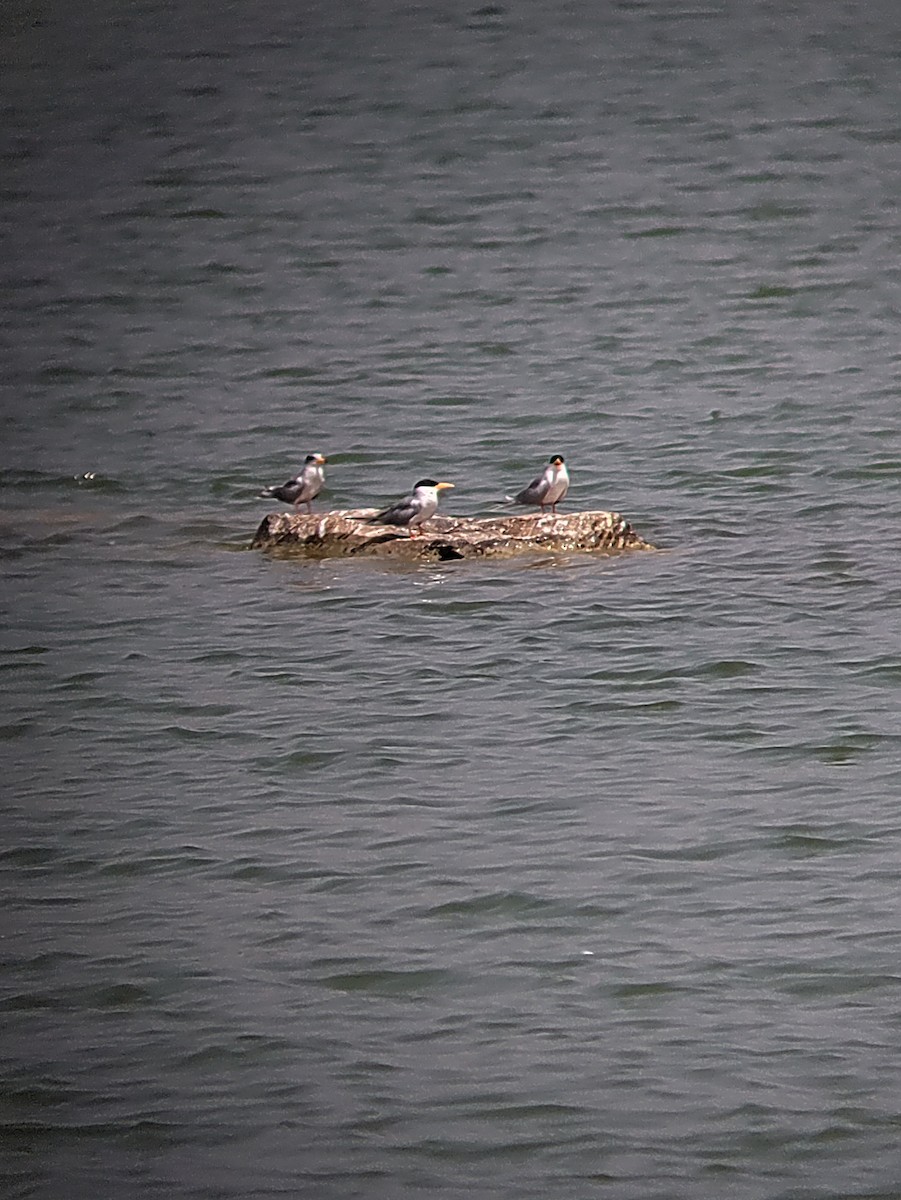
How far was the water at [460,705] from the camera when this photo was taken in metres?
6.26

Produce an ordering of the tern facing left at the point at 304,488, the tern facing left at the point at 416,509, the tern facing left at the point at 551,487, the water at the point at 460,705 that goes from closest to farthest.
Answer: the water at the point at 460,705, the tern facing left at the point at 416,509, the tern facing left at the point at 551,487, the tern facing left at the point at 304,488

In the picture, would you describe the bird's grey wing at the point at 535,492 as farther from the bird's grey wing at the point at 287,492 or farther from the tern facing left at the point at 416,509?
the bird's grey wing at the point at 287,492

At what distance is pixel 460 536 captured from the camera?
13.2 meters

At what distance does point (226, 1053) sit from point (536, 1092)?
109cm

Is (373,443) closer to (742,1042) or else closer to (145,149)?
(742,1042)

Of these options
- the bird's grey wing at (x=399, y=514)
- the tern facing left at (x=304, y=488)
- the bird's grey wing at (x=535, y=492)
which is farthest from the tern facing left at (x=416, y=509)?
the tern facing left at (x=304, y=488)

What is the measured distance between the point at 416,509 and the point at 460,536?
14.4 inches

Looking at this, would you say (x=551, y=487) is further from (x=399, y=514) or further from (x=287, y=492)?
(x=287, y=492)

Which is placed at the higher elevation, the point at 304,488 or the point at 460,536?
the point at 304,488

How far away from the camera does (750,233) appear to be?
25.0m

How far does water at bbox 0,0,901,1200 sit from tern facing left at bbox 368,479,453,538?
538 millimetres

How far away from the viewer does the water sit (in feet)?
20.5

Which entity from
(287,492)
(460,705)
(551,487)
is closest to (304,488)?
(287,492)

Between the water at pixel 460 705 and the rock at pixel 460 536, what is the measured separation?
313 mm
